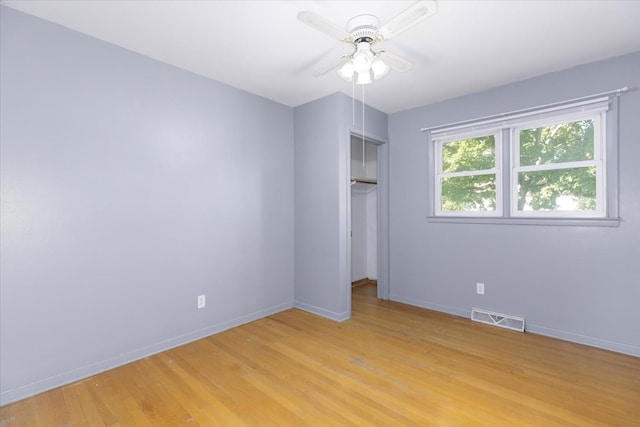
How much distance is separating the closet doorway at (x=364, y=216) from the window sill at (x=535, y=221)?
1.44 metres

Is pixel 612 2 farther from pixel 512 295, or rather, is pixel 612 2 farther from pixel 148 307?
pixel 148 307

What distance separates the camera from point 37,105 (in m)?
2.00

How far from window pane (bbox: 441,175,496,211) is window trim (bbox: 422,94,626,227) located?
0.09m

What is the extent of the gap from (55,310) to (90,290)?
8.7 inches

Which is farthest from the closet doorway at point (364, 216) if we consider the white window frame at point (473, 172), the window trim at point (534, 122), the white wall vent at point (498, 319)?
the white wall vent at point (498, 319)

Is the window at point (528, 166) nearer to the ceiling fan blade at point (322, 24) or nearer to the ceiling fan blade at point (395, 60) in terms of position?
the ceiling fan blade at point (395, 60)

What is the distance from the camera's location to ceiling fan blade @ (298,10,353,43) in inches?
57.5

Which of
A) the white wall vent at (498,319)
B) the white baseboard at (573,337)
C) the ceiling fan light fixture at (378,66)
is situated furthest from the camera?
the white wall vent at (498,319)

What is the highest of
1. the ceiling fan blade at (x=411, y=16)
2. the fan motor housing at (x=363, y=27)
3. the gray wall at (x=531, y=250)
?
the fan motor housing at (x=363, y=27)

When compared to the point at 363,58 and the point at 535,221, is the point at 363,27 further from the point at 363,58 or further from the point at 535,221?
the point at 535,221

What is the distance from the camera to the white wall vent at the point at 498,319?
3003 millimetres

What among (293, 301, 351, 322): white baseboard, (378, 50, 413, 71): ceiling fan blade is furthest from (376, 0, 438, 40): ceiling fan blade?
(293, 301, 351, 322): white baseboard

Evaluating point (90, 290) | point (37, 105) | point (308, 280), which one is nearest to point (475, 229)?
point (308, 280)

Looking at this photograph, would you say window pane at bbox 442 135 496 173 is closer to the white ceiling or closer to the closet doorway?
the white ceiling
